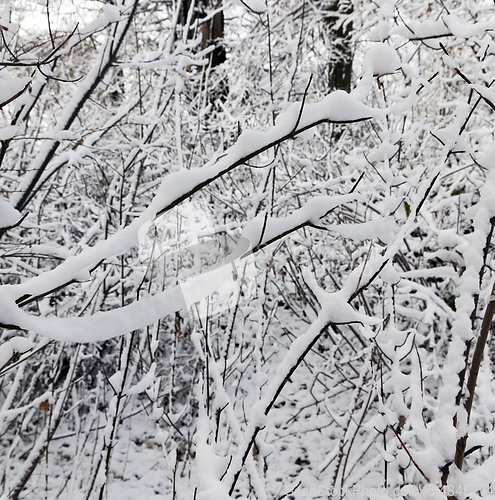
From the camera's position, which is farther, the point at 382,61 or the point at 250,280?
the point at 250,280

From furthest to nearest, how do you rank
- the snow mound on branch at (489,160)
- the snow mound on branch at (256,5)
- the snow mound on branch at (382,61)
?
the snow mound on branch at (256,5), the snow mound on branch at (489,160), the snow mound on branch at (382,61)

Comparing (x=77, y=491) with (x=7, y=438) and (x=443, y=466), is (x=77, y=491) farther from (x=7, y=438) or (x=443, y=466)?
(x=443, y=466)

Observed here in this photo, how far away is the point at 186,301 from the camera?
54 cm

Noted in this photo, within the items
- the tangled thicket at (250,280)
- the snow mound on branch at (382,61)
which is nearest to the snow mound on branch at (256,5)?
the tangled thicket at (250,280)

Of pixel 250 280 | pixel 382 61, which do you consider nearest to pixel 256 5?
pixel 382 61

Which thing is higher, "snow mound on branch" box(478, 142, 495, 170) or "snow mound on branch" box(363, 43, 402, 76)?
"snow mound on branch" box(478, 142, 495, 170)

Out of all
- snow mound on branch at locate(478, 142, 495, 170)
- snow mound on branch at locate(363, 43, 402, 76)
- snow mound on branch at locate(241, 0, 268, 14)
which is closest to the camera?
snow mound on branch at locate(363, 43, 402, 76)

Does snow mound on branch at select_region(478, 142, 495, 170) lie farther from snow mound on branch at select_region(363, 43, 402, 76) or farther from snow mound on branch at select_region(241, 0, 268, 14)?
snow mound on branch at select_region(241, 0, 268, 14)

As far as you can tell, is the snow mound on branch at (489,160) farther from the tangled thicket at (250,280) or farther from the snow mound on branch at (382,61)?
the snow mound on branch at (382,61)

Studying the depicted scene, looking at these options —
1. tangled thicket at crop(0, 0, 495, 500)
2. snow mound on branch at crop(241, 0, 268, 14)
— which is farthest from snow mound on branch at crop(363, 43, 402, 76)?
snow mound on branch at crop(241, 0, 268, 14)

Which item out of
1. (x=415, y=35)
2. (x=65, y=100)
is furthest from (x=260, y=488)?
(x=65, y=100)

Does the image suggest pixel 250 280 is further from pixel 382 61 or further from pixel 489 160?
pixel 382 61

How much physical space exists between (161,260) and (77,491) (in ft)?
5.10

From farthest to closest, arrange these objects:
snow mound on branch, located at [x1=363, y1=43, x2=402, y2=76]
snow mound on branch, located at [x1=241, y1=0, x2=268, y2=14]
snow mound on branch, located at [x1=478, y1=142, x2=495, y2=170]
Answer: snow mound on branch, located at [x1=241, y1=0, x2=268, y2=14], snow mound on branch, located at [x1=478, y1=142, x2=495, y2=170], snow mound on branch, located at [x1=363, y1=43, x2=402, y2=76]
